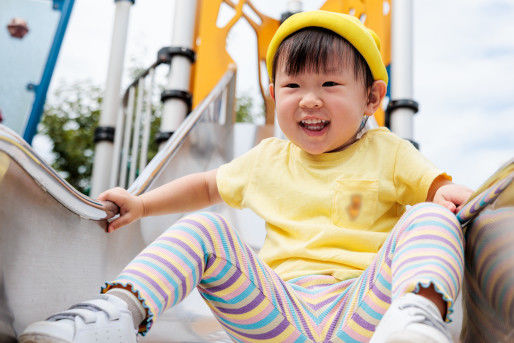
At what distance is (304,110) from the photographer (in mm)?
1012

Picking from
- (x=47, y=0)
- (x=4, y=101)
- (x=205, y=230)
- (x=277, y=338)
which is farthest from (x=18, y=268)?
(x=47, y=0)

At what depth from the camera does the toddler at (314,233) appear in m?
0.63

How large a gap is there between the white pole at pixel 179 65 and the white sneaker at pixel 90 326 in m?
1.88

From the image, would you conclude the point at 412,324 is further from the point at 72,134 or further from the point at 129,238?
the point at 72,134

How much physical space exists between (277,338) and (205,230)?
7.6 inches

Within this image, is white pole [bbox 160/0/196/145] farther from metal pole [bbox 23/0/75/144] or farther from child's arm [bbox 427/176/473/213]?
child's arm [bbox 427/176/473/213]

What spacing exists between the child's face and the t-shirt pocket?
92 millimetres

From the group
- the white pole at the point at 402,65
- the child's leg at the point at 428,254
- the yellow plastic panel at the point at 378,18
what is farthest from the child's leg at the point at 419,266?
the yellow plastic panel at the point at 378,18

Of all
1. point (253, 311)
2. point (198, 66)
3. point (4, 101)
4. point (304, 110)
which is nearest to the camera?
point (253, 311)

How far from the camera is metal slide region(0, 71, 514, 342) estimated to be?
638 mm

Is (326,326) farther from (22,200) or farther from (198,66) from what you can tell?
(198,66)

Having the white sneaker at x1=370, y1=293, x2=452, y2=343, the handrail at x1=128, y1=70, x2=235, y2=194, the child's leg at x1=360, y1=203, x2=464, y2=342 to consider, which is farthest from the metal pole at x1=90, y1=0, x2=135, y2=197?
the white sneaker at x1=370, y1=293, x2=452, y2=343

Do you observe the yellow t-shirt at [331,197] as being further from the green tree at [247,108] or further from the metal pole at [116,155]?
the green tree at [247,108]

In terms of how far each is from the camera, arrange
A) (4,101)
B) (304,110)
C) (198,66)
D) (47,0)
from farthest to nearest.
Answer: (47,0), (4,101), (198,66), (304,110)
